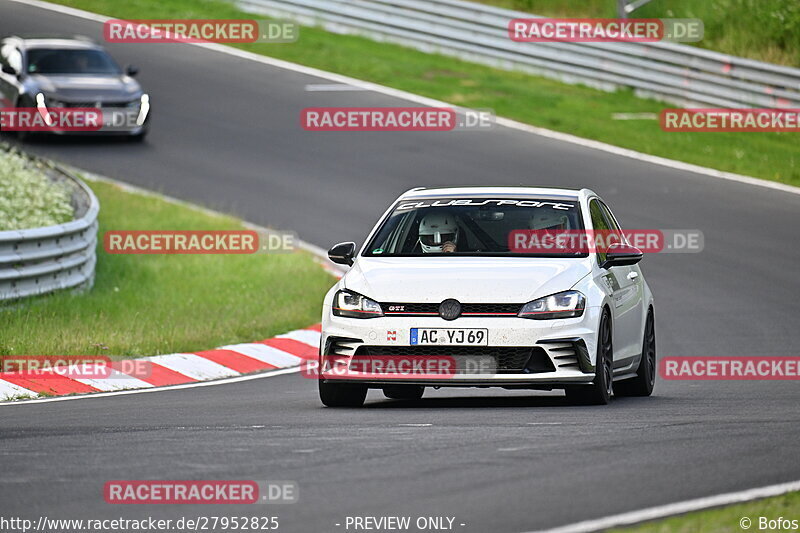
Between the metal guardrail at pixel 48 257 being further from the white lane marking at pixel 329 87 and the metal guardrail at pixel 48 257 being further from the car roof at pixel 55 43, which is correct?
the white lane marking at pixel 329 87

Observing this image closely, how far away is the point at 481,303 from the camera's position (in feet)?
34.3

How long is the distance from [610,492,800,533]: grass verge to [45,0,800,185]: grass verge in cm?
1892

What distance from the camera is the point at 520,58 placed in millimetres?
32188

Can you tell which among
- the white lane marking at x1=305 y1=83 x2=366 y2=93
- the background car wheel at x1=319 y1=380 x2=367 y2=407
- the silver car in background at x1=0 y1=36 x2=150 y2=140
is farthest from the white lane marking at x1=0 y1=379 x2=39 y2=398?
the white lane marking at x1=305 y1=83 x2=366 y2=93

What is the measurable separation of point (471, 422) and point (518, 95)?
20814 millimetres

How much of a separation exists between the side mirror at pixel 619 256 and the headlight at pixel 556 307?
0.72 meters

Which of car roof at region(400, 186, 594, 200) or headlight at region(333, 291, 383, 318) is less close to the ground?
car roof at region(400, 186, 594, 200)

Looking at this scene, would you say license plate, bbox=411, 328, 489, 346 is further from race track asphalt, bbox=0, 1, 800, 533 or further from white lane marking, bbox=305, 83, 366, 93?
white lane marking, bbox=305, 83, 366, 93

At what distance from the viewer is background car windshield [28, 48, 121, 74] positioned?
27.3m

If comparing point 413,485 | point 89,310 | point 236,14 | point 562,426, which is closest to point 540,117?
point 236,14

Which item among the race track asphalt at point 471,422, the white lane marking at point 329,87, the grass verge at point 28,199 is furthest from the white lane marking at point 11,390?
the white lane marking at point 329,87

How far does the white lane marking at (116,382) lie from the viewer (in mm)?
12977

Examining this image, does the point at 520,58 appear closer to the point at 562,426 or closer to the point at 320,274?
the point at 320,274

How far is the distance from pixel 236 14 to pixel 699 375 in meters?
22.6
